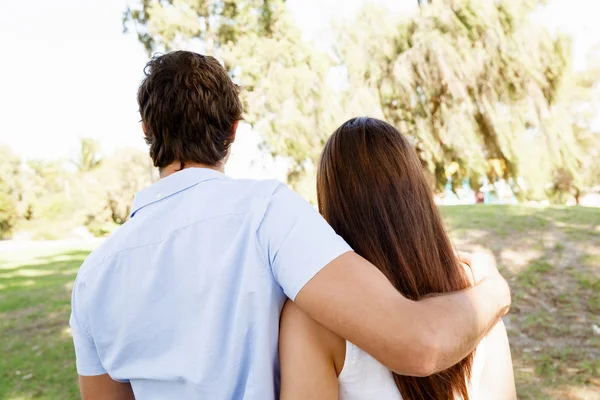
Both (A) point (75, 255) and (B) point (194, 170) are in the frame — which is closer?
(B) point (194, 170)

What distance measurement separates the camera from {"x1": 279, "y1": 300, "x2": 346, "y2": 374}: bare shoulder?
3.48 ft

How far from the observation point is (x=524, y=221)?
7.46 m

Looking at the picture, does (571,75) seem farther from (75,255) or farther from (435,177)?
(75,255)

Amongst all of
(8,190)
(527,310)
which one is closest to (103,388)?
(527,310)

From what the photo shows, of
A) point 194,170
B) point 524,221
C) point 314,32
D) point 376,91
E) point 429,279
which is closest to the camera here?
point 194,170

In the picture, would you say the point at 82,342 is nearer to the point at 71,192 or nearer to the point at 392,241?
the point at 392,241

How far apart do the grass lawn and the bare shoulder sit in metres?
3.15

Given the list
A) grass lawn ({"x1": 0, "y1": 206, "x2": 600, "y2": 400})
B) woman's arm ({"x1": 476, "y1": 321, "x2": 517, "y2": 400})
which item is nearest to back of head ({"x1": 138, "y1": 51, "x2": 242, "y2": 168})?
woman's arm ({"x1": 476, "y1": 321, "x2": 517, "y2": 400})

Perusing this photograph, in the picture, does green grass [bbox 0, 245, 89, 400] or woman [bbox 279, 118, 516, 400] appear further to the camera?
green grass [bbox 0, 245, 89, 400]

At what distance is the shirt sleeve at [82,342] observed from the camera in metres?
1.15

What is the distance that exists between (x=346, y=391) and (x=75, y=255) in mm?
13144

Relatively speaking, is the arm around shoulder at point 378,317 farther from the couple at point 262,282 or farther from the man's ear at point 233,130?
the man's ear at point 233,130

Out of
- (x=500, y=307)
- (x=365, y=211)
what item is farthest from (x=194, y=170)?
(x=500, y=307)

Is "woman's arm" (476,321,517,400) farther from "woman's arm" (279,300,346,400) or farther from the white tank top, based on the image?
"woman's arm" (279,300,346,400)
